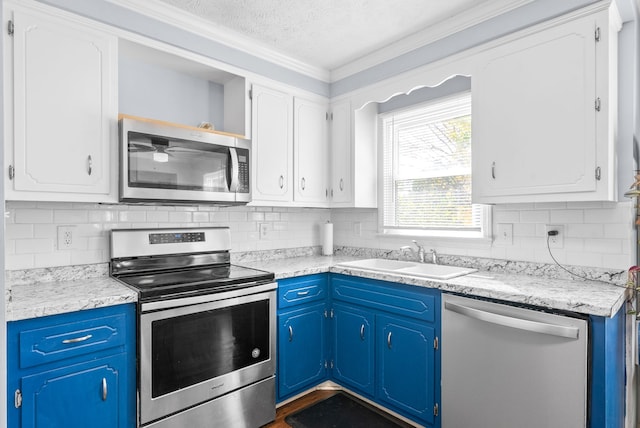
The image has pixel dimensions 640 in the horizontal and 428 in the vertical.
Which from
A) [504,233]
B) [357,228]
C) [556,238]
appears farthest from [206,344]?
[556,238]

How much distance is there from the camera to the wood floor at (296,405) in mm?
2355

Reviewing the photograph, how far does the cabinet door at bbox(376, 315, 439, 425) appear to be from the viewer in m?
2.18

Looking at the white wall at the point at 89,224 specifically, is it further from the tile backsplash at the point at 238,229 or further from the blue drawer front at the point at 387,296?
the blue drawer front at the point at 387,296

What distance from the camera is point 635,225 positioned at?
1996 mm

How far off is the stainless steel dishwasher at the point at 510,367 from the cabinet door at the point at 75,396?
5.49 feet

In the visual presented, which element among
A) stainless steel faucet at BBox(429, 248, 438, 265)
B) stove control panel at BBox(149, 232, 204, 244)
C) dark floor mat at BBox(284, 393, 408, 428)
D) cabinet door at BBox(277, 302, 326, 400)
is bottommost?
dark floor mat at BBox(284, 393, 408, 428)

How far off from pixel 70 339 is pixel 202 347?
0.62 metres

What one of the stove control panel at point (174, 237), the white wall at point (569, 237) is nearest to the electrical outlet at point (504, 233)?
the white wall at point (569, 237)

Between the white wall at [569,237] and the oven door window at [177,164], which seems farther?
the oven door window at [177,164]

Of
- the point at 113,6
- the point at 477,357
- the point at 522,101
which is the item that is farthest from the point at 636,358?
the point at 113,6

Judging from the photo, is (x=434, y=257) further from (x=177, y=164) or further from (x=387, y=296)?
(x=177, y=164)

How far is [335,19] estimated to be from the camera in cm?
243

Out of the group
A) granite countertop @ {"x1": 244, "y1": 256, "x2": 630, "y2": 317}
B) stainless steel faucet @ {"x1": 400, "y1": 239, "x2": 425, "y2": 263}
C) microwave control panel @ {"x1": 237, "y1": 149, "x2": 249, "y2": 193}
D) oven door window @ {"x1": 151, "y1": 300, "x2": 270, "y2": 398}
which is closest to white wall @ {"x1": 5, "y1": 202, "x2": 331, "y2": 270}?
microwave control panel @ {"x1": 237, "y1": 149, "x2": 249, "y2": 193}

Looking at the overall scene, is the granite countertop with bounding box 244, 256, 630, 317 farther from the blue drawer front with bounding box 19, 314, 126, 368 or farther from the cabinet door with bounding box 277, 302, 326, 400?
the blue drawer front with bounding box 19, 314, 126, 368
